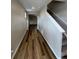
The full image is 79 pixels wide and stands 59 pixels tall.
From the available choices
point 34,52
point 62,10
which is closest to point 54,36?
point 34,52

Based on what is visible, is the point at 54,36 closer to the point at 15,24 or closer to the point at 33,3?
the point at 15,24

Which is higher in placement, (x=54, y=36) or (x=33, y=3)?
(x=33, y=3)

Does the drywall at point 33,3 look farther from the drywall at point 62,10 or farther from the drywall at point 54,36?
the drywall at point 54,36

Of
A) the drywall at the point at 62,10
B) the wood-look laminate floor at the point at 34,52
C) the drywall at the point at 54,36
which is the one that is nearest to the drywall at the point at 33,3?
the drywall at the point at 62,10

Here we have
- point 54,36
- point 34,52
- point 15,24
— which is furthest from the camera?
point 34,52

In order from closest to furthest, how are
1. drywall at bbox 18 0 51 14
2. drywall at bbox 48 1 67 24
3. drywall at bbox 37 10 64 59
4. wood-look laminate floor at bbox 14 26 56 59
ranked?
1. drywall at bbox 37 10 64 59
2. wood-look laminate floor at bbox 14 26 56 59
3. drywall at bbox 18 0 51 14
4. drywall at bbox 48 1 67 24

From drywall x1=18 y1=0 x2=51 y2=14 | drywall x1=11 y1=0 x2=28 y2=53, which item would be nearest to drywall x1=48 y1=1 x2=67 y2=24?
drywall x1=18 y1=0 x2=51 y2=14

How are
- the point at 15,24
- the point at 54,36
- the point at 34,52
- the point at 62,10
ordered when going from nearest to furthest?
the point at 15,24, the point at 54,36, the point at 34,52, the point at 62,10

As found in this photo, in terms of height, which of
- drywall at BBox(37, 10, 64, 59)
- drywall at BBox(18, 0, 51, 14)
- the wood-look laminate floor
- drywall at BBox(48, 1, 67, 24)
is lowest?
the wood-look laminate floor

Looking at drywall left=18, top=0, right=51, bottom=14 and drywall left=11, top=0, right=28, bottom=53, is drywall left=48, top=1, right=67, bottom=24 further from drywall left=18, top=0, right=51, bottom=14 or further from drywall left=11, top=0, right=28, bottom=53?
drywall left=11, top=0, right=28, bottom=53
